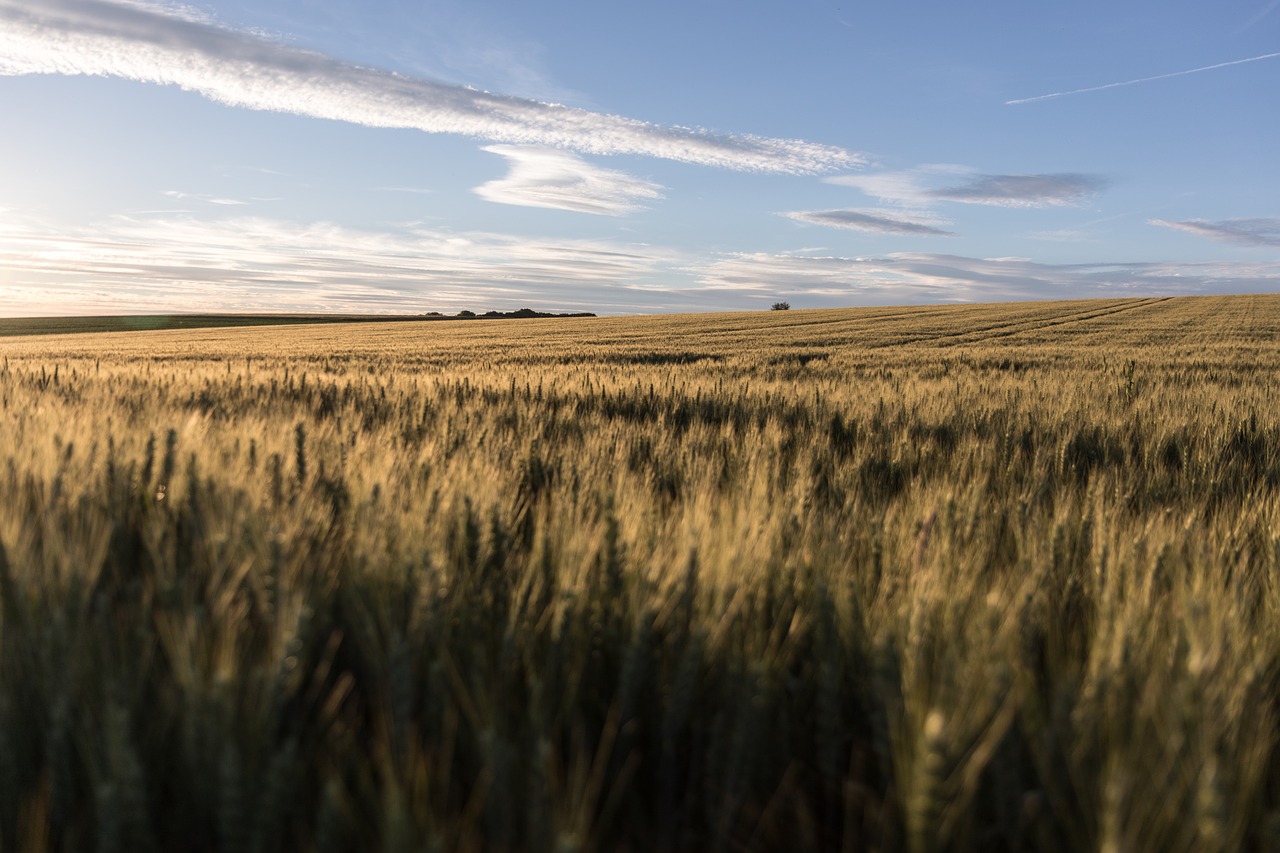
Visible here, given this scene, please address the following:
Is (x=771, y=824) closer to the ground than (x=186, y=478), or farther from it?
closer to the ground

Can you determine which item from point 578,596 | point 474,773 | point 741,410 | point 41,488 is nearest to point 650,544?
point 578,596

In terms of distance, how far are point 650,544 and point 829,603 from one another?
0.48 meters

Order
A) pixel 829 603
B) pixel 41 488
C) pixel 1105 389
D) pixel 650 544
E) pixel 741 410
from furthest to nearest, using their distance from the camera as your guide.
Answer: pixel 1105 389
pixel 741 410
pixel 41 488
pixel 650 544
pixel 829 603

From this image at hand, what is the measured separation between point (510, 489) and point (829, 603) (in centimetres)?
115

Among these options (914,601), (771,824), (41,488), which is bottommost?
(771,824)

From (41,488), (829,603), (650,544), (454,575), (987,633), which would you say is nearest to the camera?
(987,633)

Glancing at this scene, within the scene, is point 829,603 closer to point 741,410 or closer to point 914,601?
point 914,601

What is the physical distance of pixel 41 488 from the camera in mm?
1896

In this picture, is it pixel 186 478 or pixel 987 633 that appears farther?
pixel 186 478

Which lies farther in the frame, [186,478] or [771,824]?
[186,478]

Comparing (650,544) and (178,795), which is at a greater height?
(650,544)

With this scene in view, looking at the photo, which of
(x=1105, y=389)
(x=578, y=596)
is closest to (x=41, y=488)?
(x=578, y=596)

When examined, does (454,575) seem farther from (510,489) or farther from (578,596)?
(510,489)

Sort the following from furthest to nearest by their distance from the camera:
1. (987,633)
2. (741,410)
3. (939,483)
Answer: (741,410) < (939,483) < (987,633)
